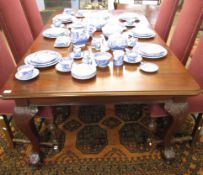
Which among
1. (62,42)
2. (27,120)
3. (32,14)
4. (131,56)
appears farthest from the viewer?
Result: (32,14)

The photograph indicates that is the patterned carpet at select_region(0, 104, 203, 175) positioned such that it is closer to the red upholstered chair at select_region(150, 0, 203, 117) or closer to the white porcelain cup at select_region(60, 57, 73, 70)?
the red upholstered chair at select_region(150, 0, 203, 117)

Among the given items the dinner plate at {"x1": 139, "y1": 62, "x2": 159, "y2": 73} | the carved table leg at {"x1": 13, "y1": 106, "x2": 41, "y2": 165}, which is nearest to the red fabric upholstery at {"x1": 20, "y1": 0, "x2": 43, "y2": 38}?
the carved table leg at {"x1": 13, "y1": 106, "x2": 41, "y2": 165}

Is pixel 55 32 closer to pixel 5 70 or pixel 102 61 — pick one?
pixel 5 70

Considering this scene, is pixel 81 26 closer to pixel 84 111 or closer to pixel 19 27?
pixel 19 27

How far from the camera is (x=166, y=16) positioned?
6.15 feet

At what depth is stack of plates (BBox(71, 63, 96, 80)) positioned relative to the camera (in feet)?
3.55

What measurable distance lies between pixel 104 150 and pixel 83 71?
687 mm

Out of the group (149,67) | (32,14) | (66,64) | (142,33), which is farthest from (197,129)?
(32,14)

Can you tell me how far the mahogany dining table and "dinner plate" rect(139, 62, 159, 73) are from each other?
0.08ft

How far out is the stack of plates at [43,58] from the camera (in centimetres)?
120

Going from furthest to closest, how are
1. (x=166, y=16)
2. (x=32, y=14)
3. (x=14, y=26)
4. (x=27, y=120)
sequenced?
(x=32, y=14) → (x=166, y=16) → (x=14, y=26) → (x=27, y=120)

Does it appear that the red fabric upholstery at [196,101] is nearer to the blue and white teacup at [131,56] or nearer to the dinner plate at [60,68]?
the blue and white teacup at [131,56]

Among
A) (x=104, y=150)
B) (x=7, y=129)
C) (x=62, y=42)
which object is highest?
(x=62, y=42)

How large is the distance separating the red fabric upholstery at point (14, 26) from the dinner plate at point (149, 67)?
1035 millimetres
